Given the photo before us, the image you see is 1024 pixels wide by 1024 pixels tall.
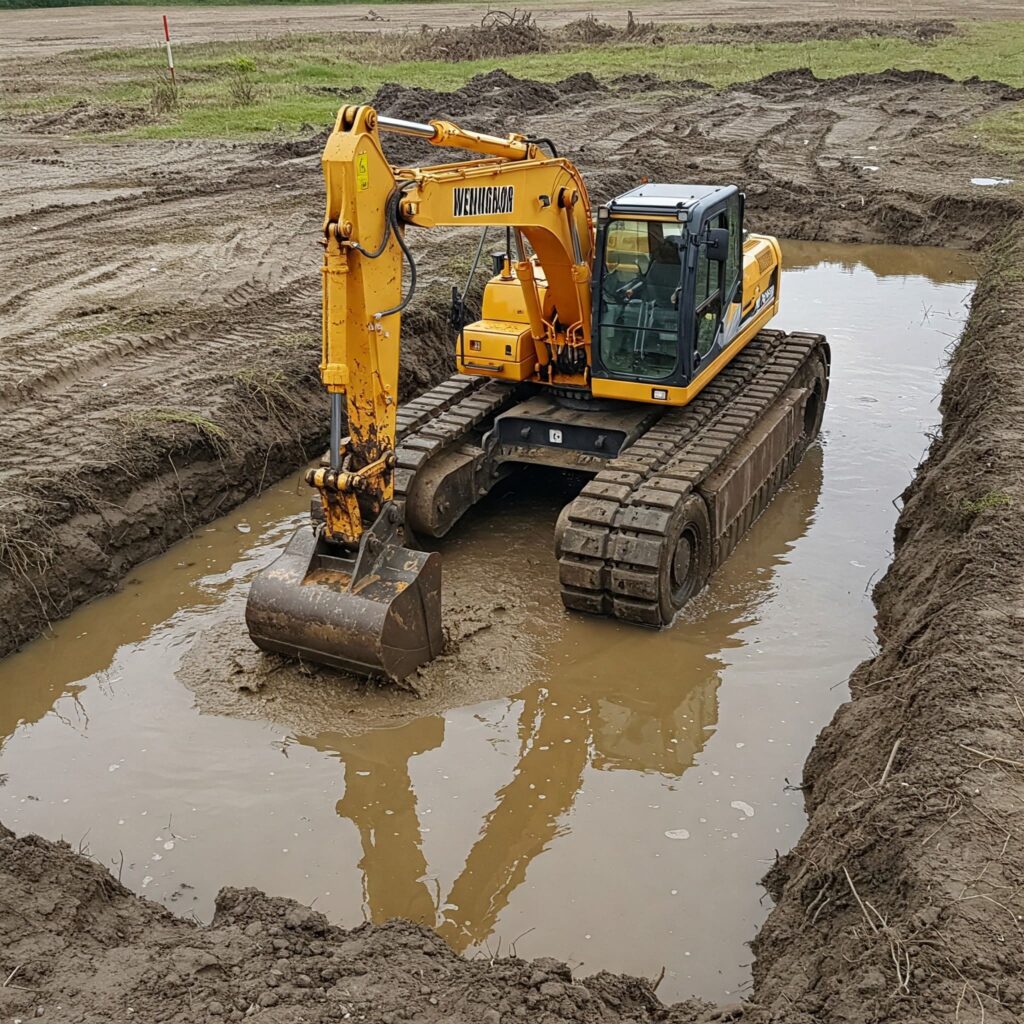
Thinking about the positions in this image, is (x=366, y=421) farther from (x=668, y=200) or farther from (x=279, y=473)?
(x=279, y=473)

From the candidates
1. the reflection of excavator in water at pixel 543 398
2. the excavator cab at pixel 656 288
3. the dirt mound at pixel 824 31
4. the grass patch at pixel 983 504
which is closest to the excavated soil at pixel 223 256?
the reflection of excavator in water at pixel 543 398

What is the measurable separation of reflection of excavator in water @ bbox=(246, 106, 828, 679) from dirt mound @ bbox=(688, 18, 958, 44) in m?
31.5

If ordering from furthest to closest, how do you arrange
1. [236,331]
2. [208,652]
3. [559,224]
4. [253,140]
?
[253,140]
[236,331]
[559,224]
[208,652]

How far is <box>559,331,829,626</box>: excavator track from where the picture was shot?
330 inches

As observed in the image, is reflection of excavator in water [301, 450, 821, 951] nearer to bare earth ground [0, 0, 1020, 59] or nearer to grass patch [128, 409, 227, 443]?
grass patch [128, 409, 227, 443]

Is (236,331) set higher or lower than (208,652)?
higher

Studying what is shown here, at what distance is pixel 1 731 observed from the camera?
7594 millimetres

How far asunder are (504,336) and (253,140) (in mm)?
15697

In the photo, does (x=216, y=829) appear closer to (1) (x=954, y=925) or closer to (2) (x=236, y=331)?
(1) (x=954, y=925)

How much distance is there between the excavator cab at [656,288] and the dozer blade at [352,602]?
2.82 m

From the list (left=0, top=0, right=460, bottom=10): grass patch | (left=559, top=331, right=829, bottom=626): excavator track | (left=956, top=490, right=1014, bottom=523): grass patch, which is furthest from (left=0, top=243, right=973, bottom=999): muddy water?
(left=0, top=0, right=460, bottom=10): grass patch

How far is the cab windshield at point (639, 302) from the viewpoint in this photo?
9.27 meters

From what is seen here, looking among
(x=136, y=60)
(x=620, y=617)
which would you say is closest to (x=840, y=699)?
(x=620, y=617)

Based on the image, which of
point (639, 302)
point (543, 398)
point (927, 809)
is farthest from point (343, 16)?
point (927, 809)
